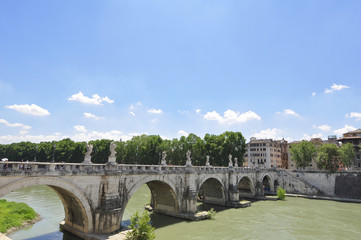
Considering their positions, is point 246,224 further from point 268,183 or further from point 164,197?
point 268,183

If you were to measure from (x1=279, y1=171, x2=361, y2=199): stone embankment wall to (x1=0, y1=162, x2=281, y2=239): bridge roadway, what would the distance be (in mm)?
30053

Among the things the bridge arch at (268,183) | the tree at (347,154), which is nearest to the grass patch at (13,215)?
the bridge arch at (268,183)

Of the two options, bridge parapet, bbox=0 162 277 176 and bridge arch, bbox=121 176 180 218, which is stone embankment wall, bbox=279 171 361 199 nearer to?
bridge parapet, bbox=0 162 277 176

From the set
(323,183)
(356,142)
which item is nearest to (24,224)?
(323,183)

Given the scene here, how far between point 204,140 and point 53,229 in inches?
1770

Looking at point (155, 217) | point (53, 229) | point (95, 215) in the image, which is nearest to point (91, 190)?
point (95, 215)

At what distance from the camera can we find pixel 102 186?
1961 centimetres

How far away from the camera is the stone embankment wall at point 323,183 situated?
4781cm

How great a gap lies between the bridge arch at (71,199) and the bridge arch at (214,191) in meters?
21.7

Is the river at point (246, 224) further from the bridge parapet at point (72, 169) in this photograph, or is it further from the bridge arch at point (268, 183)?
the bridge arch at point (268, 183)

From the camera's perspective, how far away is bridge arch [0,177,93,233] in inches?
594

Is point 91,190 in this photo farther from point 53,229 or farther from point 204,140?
point 204,140

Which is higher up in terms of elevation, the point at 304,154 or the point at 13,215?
the point at 304,154

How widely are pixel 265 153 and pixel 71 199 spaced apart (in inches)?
2784
